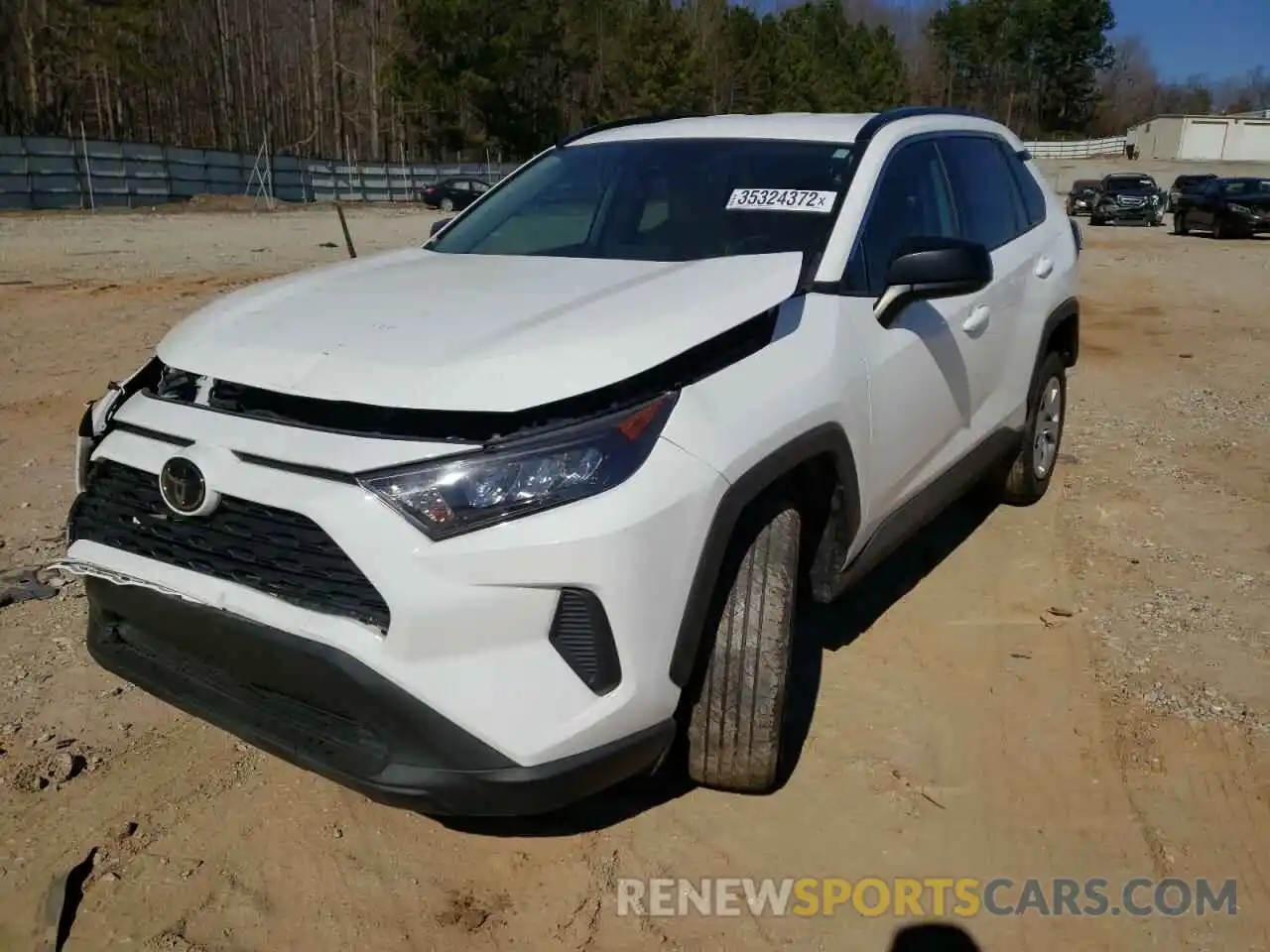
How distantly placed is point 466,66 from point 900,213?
163 ft

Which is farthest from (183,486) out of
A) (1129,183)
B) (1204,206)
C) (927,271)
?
(1129,183)

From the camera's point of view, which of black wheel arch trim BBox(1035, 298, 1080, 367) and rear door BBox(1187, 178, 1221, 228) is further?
rear door BBox(1187, 178, 1221, 228)

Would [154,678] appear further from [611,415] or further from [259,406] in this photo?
[611,415]

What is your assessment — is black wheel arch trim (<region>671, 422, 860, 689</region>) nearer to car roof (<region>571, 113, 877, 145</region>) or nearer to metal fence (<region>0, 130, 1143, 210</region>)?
car roof (<region>571, 113, 877, 145</region>)

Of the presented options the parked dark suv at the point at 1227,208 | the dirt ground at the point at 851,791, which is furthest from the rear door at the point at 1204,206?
the dirt ground at the point at 851,791

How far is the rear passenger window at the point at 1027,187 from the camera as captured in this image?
186 inches

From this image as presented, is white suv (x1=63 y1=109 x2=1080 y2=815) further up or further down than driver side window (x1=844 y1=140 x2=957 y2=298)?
further down

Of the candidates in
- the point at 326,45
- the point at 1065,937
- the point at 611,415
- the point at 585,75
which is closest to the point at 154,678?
the point at 611,415

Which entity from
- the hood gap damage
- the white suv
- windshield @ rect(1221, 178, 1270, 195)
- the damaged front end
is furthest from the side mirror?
windshield @ rect(1221, 178, 1270, 195)

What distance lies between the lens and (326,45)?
64.1 m

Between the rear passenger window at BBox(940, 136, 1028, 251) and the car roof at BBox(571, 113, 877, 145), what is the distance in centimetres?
47

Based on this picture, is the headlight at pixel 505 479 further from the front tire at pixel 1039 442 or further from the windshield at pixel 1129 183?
the windshield at pixel 1129 183

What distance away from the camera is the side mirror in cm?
300

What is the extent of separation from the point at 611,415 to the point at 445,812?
0.89 meters
